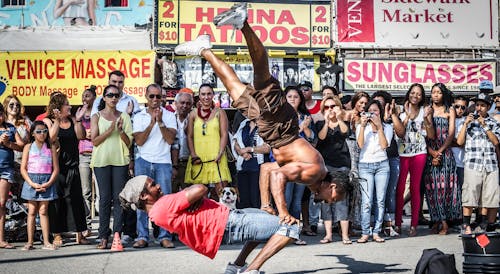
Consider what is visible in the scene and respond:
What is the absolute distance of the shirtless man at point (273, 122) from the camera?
642 cm

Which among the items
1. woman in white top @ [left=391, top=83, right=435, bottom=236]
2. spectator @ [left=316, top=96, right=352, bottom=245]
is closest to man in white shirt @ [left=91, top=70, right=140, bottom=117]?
spectator @ [left=316, top=96, right=352, bottom=245]

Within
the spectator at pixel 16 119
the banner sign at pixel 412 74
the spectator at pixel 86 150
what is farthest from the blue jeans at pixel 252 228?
the banner sign at pixel 412 74

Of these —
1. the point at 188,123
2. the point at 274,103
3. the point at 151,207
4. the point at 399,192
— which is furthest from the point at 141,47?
the point at 151,207

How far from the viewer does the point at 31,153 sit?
27.4 ft

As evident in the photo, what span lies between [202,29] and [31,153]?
8614 mm

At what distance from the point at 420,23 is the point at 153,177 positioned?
11089mm

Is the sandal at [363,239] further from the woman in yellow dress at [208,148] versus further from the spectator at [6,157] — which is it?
the spectator at [6,157]

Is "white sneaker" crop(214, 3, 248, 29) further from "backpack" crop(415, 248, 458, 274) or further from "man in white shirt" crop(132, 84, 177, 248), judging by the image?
"backpack" crop(415, 248, 458, 274)

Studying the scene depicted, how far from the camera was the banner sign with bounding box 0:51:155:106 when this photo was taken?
50.9 ft

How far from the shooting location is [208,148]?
891 centimetres

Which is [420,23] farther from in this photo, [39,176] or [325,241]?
[39,176]

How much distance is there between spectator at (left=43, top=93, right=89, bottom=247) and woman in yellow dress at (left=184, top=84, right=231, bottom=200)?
4.87 ft

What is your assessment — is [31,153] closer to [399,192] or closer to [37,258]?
[37,258]

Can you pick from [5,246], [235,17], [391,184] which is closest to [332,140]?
[391,184]
